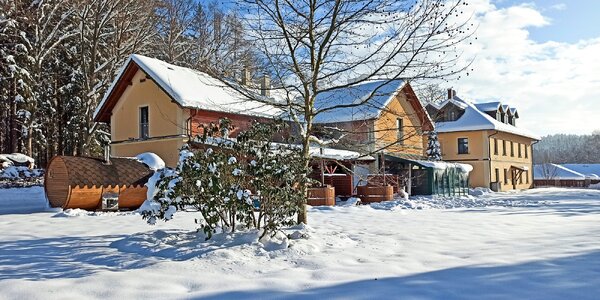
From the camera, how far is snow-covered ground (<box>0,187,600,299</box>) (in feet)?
17.2

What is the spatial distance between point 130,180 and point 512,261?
12.7 metres

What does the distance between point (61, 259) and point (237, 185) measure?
270cm

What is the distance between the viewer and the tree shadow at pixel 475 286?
5.11m

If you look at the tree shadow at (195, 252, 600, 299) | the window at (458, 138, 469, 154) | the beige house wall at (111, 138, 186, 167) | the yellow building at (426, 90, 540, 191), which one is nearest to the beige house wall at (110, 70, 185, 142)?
the beige house wall at (111, 138, 186, 167)

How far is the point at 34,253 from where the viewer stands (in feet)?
24.2

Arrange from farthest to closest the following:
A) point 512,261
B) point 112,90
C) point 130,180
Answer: point 112,90 → point 130,180 → point 512,261

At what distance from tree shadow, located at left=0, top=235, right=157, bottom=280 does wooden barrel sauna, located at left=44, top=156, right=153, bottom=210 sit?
6.23m

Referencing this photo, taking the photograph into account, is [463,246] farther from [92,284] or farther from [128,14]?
[128,14]

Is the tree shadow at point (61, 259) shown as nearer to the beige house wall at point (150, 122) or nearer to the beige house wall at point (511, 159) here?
the beige house wall at point (150, 122)

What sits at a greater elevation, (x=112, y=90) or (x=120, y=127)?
(x=112, y=90)

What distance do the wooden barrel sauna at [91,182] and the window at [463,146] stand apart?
86.1 feet

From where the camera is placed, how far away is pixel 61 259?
6.86 meters

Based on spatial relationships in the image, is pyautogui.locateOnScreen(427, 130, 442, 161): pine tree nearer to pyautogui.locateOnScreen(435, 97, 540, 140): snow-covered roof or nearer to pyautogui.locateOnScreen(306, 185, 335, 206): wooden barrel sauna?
pyautogui.locateOnScreen(435, 97, 540, 140): snow-covered roof

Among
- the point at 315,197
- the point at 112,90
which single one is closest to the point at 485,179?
the point at 315,197
